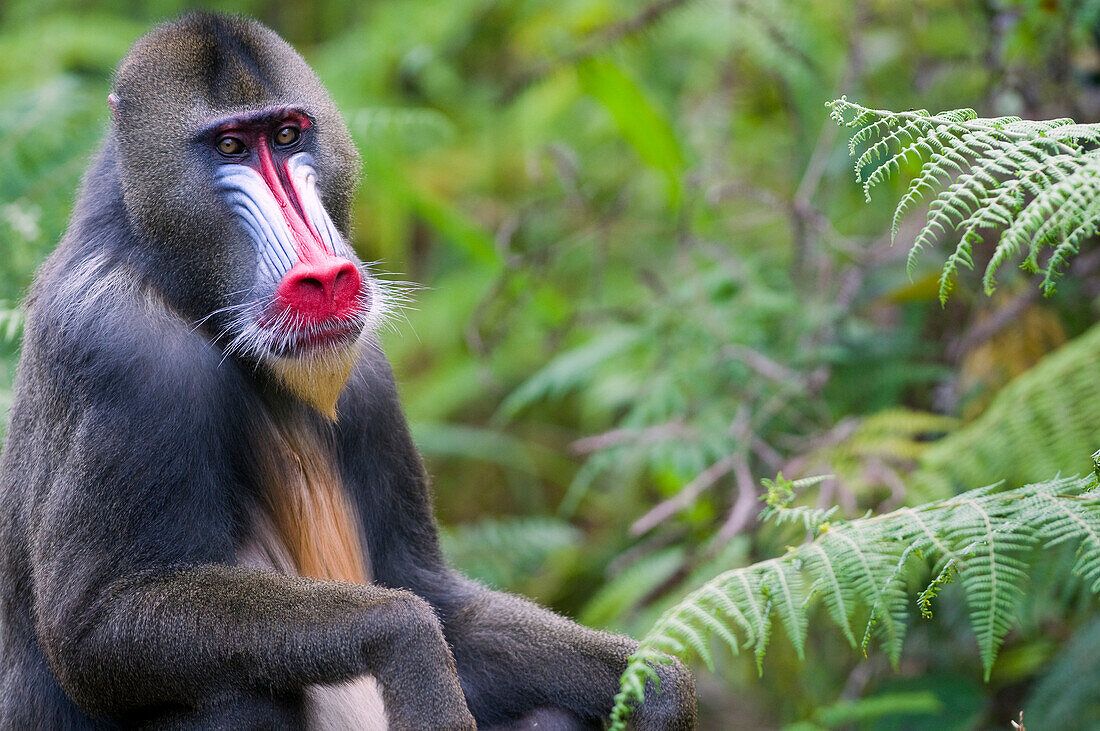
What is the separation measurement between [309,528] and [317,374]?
0.53 metres

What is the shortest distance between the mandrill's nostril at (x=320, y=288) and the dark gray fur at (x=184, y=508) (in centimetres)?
18

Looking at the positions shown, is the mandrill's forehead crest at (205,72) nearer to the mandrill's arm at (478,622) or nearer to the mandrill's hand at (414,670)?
the mandrill's arm at (478,622)

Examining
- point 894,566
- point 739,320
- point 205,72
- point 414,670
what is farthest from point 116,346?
point 739,320

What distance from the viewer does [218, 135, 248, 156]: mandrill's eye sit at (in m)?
2.66

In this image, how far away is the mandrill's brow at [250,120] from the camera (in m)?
2.64

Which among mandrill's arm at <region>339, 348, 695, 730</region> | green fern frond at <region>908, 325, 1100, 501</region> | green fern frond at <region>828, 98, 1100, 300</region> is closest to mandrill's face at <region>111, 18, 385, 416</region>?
mandrill's arm at <region>339, 348, 695, 730</region>

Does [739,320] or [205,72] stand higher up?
[205,72]

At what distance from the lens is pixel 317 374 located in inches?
100

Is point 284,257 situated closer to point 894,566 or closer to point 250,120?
point 250,120

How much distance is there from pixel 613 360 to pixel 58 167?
2.76 metres

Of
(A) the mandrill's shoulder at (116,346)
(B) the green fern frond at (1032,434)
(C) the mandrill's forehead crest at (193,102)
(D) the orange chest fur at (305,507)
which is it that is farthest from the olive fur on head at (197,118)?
(B) the green fern frond at (1032,434)

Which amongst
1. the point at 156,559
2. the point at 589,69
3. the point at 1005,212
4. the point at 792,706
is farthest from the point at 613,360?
the point at 1005,212

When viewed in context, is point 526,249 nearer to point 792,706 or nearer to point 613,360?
point 613,360

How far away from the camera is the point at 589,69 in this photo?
16.7 ft
